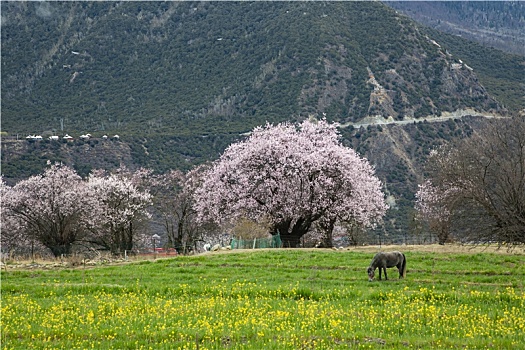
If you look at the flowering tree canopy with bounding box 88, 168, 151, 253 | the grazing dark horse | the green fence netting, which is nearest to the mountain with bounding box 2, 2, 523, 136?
the flowering tree canopy with bounding box 88, 168, 151, 253

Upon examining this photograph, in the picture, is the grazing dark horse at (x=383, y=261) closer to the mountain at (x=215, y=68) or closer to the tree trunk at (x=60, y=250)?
the tree trunk at (x=60, y=250)

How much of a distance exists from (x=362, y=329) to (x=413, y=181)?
8424cm

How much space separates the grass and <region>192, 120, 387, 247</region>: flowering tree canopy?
18.5 meters

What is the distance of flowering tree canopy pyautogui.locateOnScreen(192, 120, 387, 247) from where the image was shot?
50.4 meters

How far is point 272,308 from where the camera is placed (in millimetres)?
20047

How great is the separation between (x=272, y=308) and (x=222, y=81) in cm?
10595

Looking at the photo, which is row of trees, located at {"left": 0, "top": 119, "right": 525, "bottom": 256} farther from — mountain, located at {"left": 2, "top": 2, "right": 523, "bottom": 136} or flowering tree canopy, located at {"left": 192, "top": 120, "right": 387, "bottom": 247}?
mountain, located at {"left": 2, "top": 2, "right": 523, "bottom": 136}

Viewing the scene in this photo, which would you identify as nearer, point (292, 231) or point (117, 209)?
point (292, 231)

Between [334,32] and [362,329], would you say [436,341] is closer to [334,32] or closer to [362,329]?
[362,329]

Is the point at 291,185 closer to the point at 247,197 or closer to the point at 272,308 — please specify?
the point at 247,197

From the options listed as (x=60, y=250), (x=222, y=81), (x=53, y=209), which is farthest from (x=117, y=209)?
(x=222, y=81)

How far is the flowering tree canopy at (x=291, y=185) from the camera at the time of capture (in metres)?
50.4

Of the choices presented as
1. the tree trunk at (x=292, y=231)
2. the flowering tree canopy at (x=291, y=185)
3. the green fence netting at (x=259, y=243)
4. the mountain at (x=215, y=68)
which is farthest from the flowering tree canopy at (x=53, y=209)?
the mountain at (x=215, y=68)

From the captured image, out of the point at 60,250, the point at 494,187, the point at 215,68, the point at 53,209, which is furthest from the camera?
the point at 215,68
